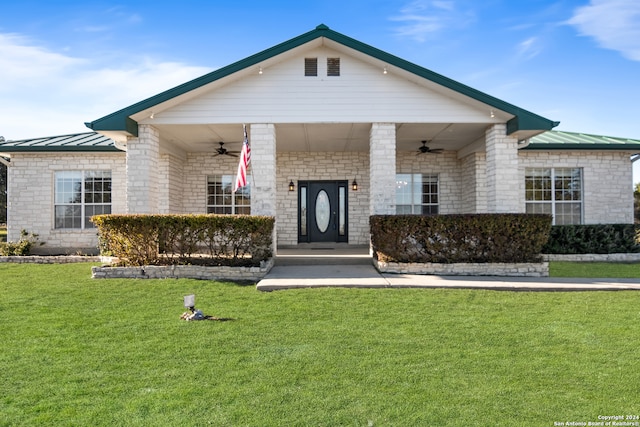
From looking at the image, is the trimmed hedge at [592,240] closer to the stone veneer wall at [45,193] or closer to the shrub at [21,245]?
the stone veneer wall at [45,193]

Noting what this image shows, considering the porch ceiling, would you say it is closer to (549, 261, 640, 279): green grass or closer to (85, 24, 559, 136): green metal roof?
(85, 24, 559, 136): green metal roof

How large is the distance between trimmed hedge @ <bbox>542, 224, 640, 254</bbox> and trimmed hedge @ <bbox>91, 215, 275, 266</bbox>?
26.6 ft

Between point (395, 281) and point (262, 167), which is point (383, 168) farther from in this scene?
point (395, 281)

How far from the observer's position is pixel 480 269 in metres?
8.74

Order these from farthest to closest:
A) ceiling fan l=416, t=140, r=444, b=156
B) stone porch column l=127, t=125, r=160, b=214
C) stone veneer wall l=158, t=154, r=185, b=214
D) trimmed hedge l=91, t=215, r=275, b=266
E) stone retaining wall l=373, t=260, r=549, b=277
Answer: ceiling fan l=416, t=140, r=444, b=156, stone veneer wall l=158, t=154, r=185, b=214, stone porch column l=127, t=125, r=160, b=214, stone retaining wall l=373, t=260, r=549, b=277, trimmed hedge l=91, t=215, r=275, b=266

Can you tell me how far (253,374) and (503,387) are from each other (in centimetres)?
209

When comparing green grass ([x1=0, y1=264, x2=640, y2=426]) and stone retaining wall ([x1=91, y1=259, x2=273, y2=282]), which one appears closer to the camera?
green grass ([x1=0, y1=264, x2=640, y2=426])

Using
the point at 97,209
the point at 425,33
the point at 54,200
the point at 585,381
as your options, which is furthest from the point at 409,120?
the point at 54,200

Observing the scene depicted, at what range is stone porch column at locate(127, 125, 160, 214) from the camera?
971 centimetres

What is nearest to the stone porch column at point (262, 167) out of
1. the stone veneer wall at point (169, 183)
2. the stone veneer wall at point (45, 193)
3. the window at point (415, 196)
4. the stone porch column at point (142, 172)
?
the stone porch column at point (142, 172)

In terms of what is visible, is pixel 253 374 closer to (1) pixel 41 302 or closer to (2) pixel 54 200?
(1) pixel 41 302

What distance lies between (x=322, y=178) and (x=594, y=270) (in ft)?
25.6

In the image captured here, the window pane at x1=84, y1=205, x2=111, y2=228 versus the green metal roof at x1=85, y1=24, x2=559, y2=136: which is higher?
the green metal roof at x1=85, y1=24, x2=559, y2=136

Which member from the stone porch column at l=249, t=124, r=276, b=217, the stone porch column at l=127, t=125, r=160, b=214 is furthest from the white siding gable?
the stone porch column at l=127, t=125, r=160, b=214
